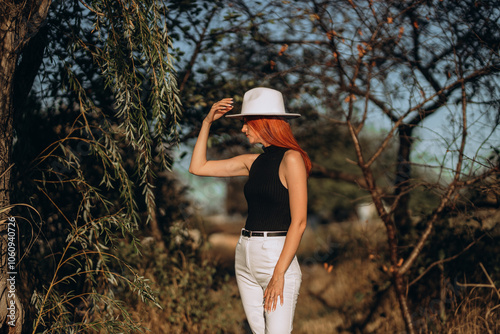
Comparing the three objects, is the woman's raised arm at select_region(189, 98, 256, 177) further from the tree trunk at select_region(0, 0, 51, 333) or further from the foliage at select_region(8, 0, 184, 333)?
the tree trunk at select_region(0, 0, 51, 333)

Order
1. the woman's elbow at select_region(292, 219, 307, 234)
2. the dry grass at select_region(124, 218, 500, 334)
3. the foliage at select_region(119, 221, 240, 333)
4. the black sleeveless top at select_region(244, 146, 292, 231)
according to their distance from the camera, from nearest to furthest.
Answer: the woman's elbow at select_region(292, 219, 307, 234) < the black sleeveless top at select_region(244, 146, 292, 231) < the dry grass at select_region(124, 218, 500, 334) < the foliage at select_region(119, 221, 240, 333)

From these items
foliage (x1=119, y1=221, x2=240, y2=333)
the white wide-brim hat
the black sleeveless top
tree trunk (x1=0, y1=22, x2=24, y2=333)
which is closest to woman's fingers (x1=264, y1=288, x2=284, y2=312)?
the black sleeveless top

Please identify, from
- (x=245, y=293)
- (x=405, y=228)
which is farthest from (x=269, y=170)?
(x=405, y=228)

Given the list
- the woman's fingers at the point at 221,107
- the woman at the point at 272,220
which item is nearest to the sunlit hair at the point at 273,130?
the woman at the point at 272,220

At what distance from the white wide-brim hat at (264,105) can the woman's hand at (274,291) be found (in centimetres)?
96

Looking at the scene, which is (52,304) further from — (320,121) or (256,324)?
(320,121)

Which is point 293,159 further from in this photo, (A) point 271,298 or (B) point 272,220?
(A) point 271,298

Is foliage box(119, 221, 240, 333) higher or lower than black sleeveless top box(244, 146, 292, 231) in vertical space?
lower

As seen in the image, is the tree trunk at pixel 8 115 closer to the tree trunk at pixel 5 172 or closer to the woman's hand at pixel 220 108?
the tree trunk at pixel 5 172

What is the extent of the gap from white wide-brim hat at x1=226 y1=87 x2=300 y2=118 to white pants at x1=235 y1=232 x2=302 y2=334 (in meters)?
0.75

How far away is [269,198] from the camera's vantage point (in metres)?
3.12

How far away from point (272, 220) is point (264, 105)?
703mm

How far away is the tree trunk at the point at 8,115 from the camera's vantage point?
137 inches

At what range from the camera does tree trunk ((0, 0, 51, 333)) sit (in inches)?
137
